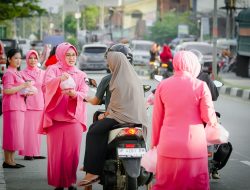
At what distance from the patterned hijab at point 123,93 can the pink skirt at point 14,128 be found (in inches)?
132

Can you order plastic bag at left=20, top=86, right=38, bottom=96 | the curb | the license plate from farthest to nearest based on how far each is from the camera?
the curb < plastic bag at left=20, top=86, right=38, bottom=96 < the license plate

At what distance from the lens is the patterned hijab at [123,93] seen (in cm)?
859

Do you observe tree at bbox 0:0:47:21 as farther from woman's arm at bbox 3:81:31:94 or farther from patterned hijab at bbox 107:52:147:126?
patterned hijab at bbox 107:52:147:126

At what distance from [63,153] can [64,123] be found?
290 millimetres

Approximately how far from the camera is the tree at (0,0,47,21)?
188 ft

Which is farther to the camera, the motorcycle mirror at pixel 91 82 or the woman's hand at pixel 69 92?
the woman's hand at pixel 69 92

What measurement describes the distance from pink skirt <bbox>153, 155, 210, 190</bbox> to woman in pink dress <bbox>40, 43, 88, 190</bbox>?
2.32 metres

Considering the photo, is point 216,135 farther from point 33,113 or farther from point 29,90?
point 33,113

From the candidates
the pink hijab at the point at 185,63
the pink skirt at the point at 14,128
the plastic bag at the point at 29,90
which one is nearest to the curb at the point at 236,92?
the pink skirt at the point at 14,128

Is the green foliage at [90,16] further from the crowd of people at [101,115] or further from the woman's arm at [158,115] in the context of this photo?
the woman's arm at [158,115]

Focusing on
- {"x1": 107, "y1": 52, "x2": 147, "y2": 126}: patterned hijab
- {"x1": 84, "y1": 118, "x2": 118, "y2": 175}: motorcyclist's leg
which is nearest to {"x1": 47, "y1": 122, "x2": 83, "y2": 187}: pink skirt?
Answer: {"x1": 84, "y1": 118, "x2": 118, "y2": 175}: motorcyclist's leg

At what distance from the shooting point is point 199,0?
306 feet

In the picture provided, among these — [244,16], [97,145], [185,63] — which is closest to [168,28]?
[244,16]

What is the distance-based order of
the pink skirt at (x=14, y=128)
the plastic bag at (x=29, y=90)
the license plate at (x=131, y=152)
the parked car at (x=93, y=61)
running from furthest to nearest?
the parked car at (x=93, y=61) < the pink skirt at (x=14, y=128) < the plastic bag at (x=29, y=90) < the license plate at (x=131, y=152)
